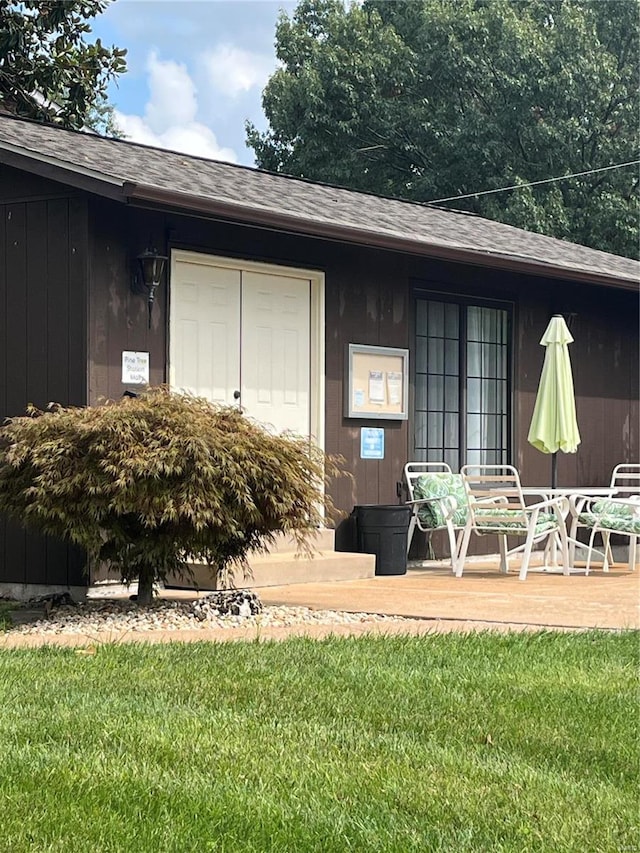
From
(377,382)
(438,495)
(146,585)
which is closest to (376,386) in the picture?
(377,382)

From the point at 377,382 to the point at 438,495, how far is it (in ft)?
3.89

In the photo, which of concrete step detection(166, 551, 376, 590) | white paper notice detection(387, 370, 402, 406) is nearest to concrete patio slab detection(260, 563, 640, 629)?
concrete step detection(166, 551, 376, 590)

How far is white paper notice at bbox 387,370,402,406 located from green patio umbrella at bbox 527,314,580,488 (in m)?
1.31

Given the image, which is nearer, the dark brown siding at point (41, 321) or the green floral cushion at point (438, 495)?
the dark brown siding at point (41, 321)

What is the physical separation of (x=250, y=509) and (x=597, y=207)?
23688 mm

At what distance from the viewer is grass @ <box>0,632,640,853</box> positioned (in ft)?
11.8

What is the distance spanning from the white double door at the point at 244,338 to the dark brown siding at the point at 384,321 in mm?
187

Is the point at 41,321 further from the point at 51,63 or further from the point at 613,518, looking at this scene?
the point at 51,63

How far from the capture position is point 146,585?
27.9 feet

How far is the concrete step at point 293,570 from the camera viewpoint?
9.61 m

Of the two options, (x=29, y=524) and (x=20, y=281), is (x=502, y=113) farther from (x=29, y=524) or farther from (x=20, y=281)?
(x=29, y=524)

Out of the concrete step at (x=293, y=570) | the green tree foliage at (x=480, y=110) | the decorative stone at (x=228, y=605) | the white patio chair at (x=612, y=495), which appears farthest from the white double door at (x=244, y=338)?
the green tree foliage at (x=480, y=110)

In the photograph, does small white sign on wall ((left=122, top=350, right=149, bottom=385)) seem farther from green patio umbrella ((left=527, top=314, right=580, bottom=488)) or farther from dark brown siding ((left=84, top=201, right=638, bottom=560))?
green patio umbrella ((left=527, top=314, right=580, bottom=488))

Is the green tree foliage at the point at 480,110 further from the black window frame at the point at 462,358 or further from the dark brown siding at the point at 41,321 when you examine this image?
the dark brown siding at the point at 41,321
